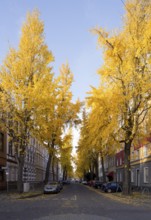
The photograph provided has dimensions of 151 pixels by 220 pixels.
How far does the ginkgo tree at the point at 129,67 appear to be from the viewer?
83.1 feet

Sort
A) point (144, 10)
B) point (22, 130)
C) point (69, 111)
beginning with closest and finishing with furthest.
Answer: point (144, 10), point (22, 130), point (69, 111)

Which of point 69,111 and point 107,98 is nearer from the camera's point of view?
point 107,98

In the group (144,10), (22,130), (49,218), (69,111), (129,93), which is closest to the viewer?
(49,218)

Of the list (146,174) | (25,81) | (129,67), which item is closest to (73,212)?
(129,67)

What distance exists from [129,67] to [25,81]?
10475 millimetres

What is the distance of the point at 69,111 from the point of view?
39094mm

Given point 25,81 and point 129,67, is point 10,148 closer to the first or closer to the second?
point 25,81

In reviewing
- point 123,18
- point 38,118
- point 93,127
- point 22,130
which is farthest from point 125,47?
point 22,130

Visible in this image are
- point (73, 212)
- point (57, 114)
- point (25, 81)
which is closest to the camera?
point (73, 212)

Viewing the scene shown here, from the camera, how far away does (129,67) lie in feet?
82.6

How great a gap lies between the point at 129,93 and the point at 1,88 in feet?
37.6

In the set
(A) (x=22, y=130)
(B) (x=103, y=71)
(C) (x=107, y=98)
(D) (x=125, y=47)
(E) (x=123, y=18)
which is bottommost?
(A) (x=22, y=130)

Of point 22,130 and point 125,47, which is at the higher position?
point 125,47

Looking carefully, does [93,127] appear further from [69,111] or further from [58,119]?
[69,111]
